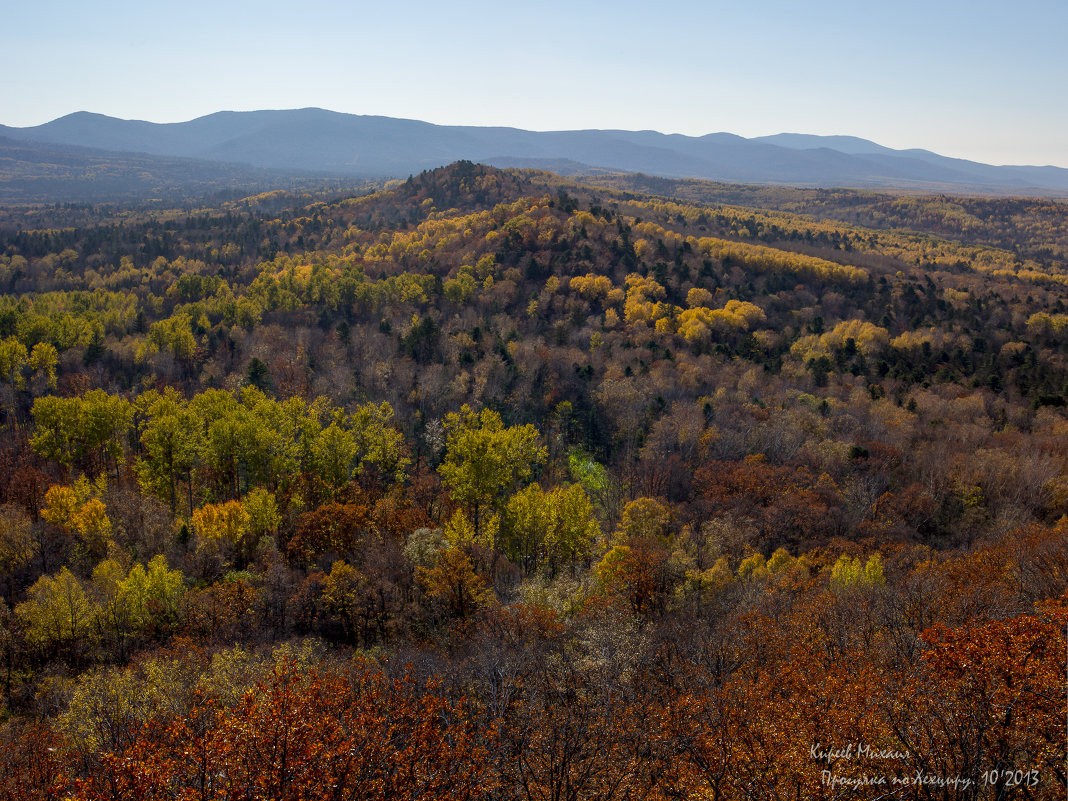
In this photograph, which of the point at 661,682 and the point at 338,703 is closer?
the point at 338,703

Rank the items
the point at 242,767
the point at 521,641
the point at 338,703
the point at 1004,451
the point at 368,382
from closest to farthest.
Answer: the point at 242,767 → the point at 338,703 → the point at 521,641 → the point at 1004,451 → the point at 368,382

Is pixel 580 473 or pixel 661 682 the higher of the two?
pixel 661 682

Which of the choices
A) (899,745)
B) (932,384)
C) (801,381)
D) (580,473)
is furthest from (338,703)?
(932,384)

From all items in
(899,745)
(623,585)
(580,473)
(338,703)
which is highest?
A: (899,745)

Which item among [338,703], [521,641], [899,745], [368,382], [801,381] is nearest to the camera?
[899,745]

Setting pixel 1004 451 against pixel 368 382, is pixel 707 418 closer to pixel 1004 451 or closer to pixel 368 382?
pixel 1004 451

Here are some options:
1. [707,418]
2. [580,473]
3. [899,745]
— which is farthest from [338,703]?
[707,418]
